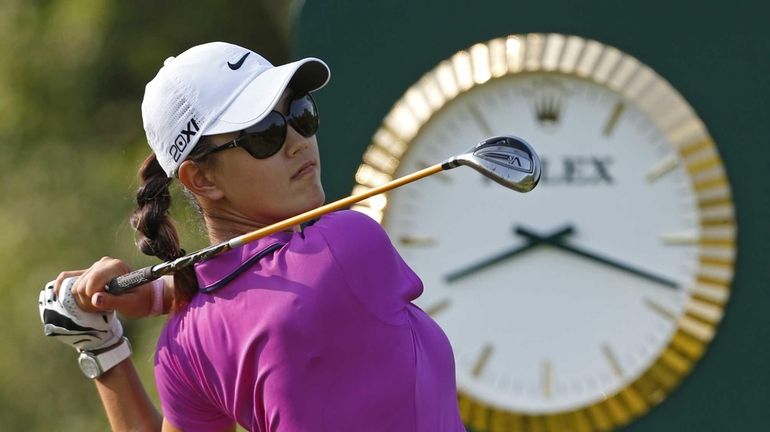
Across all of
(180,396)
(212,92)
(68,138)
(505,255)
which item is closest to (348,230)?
(212,92)

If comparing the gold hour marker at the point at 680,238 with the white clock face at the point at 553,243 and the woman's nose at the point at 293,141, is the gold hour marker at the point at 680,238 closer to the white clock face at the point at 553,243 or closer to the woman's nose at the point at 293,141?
the white clock face at the point at 553,243

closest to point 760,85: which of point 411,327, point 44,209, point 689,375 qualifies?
point 689,375

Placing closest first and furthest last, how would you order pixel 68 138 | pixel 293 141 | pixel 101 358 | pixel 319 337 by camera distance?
1. pixel 319 337
2. pixel 293 141
3. pixel 101 358
4. pixel 68 138

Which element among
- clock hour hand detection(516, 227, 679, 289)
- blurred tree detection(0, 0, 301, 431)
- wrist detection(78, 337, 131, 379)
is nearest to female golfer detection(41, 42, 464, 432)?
wrist detection(78, 337, 131, 379)

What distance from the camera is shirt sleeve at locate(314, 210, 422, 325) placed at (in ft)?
7.84

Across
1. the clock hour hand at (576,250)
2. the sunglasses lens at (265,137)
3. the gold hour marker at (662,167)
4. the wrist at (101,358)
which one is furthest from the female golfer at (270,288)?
the gold hour marker at (662,167)

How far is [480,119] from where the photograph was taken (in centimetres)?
436

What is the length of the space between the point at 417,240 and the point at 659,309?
24.5 inches

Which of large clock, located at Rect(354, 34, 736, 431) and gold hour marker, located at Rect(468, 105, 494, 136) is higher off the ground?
gold hour marker, located at Rect(468, 105, 494, 136)

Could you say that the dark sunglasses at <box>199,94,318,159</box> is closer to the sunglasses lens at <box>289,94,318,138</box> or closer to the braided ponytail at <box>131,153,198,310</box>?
the sunglasses lens at <box>289,94,318,138</box>

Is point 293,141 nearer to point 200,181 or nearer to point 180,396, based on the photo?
point 200,181

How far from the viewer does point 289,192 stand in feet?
8.15

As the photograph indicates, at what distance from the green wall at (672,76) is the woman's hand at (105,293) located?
1.75m

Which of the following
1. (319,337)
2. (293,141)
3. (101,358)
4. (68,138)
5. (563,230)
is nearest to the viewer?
(319,337)
